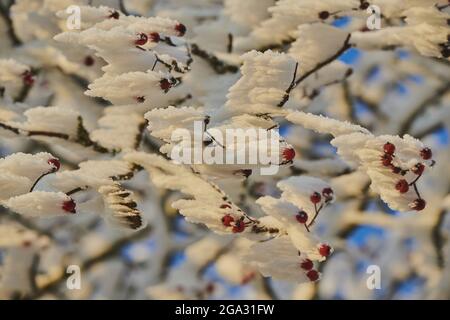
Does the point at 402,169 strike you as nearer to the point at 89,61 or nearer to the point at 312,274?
the point at 312,274

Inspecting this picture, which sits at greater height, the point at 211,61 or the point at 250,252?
the point at 211,61

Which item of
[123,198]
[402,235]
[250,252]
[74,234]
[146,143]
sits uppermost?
[123,198]

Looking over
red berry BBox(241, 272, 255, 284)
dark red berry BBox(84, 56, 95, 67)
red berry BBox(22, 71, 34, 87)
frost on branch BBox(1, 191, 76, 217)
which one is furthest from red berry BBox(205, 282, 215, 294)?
frost on branch BBox(1, 191, 76, 217)

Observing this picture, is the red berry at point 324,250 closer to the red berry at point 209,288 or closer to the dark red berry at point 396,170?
the dark red berry at point 396,170

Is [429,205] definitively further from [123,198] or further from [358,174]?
[123,198]

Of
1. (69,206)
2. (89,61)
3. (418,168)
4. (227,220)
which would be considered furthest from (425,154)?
(89,61)

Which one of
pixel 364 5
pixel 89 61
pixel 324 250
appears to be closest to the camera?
pixel 324 250

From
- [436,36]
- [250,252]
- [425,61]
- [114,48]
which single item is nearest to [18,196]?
[114,48]

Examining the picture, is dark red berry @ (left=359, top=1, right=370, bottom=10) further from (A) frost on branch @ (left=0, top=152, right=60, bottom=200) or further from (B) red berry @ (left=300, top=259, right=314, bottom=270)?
(A) frost on branch @ (left=0, top=152, right=60, bottom=200)
